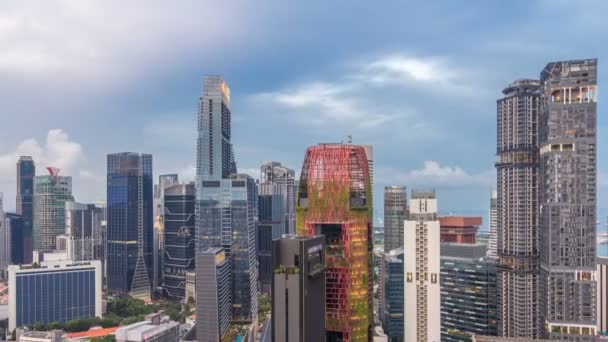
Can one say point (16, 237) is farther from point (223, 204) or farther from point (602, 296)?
point (602, 296)

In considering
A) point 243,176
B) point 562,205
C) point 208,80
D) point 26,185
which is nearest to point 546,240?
point 562,205

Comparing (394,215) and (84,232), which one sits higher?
(394,215)

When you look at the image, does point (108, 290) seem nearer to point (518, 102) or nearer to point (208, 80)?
point (208, 80)

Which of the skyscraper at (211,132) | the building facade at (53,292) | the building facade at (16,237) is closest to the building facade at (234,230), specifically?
the skyscraper at (211,132)

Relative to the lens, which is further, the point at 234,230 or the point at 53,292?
the point at 234,230

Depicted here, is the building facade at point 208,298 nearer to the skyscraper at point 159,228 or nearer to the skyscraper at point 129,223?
the skyscraper at point 129,223

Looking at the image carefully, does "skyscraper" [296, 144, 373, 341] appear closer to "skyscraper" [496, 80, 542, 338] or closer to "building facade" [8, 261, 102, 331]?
"skyscraper" [496, 80, 542, 338]

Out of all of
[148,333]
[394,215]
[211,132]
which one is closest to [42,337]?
[148,333]
